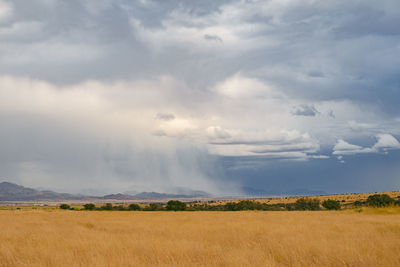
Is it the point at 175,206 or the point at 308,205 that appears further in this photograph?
the point at 175,206

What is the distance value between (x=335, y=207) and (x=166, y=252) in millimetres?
57018

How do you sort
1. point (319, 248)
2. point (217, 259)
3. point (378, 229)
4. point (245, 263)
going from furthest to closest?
point (378, 229), point (319, 248), point (217, 259), point (245, 263)

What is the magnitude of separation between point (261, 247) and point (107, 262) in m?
5.31

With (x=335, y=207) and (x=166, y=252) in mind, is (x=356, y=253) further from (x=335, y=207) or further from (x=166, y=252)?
(x=335, y=207)

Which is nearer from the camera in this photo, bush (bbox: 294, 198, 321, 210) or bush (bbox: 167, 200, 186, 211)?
bush (bbox: 294, 198, 321, 210)

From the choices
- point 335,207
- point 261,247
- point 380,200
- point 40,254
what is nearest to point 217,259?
point 261,247

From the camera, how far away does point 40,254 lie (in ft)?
38.5

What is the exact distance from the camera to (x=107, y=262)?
10.1m

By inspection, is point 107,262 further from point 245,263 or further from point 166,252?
point 245,263

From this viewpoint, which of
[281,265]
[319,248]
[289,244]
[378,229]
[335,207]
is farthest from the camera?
[335,207]

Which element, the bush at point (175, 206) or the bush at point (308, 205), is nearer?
the bush at point (308, 205)

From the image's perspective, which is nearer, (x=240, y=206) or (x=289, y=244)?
(x=289, y=244)

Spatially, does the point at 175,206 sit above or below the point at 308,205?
below

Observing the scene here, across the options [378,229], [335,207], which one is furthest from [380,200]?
[378,229]
